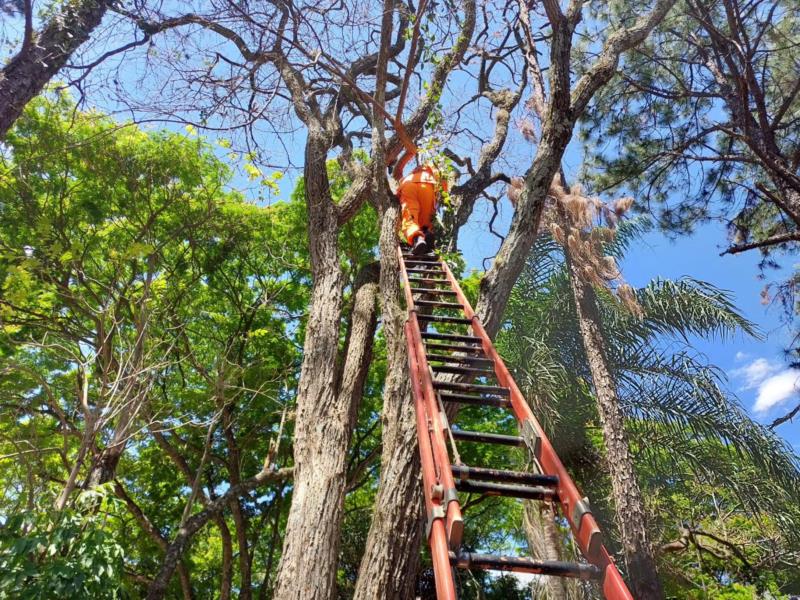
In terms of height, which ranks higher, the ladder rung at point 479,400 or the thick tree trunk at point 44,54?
Result: the thick tree trunk at point 44,54

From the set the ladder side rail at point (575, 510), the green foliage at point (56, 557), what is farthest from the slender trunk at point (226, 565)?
the ladder side rail at point (575, 510)

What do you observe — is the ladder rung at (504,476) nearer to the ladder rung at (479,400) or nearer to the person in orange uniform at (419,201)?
the ladder rung at (479,400)

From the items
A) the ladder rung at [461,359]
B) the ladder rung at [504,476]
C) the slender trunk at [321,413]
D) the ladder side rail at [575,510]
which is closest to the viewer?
the ladder side rail at [575,510]

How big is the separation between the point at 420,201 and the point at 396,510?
13.0ft

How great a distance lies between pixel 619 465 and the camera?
6918mm

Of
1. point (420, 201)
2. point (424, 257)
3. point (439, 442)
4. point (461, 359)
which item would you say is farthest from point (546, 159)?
point (439, 442)

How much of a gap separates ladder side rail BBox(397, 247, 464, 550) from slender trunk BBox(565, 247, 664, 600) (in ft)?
12.8

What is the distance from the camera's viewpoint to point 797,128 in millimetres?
8234

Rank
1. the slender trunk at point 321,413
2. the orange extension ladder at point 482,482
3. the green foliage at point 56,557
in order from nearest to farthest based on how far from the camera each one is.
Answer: the orange extension ladder at point 482,482, the green foliage at point 56,557, the slender trunk at point 321,413

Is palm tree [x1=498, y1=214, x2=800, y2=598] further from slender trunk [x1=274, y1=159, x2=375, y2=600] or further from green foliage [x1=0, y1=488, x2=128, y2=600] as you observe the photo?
green foliage [x1=0, y1=488, x2=128, y2=600]

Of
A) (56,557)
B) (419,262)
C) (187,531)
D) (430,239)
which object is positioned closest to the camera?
(56,557)

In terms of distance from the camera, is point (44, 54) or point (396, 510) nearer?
point (396, 510)

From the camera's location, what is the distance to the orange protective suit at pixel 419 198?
6.52 metres

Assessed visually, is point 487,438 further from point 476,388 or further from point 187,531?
point 187,531
